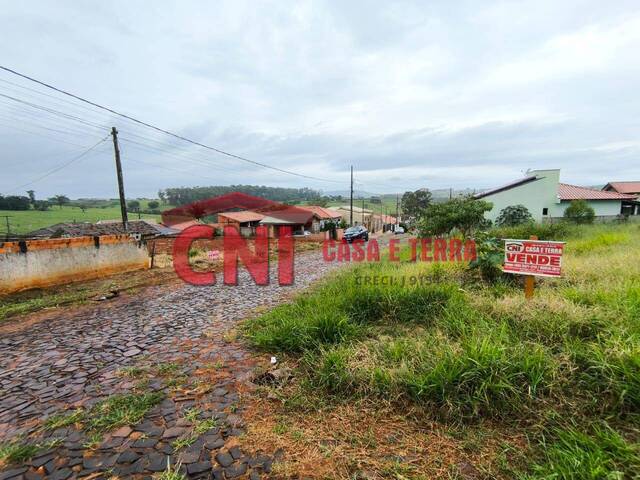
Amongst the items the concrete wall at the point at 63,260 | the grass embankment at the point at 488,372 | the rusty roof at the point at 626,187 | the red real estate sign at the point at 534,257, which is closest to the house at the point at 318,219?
the concrete wall at the point at 63,260

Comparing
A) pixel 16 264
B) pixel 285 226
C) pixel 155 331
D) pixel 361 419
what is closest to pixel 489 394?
pixel 361 419

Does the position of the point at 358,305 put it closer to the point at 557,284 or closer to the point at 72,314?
the point at 557,284

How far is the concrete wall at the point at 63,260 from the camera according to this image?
7.34 meters

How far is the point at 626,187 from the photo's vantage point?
31.5 m

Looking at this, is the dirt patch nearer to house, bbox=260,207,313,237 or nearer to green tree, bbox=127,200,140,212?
house, bbox=260,207,313,237

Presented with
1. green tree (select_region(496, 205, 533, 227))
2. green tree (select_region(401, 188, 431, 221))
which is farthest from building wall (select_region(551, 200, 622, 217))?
green tree (select_region(401, 188, 431, 221))

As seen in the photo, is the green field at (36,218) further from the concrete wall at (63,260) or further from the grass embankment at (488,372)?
the grass embankment at (488,372)

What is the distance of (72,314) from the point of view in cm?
573

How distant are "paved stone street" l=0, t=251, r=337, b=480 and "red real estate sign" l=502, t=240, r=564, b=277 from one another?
4005 millimetres

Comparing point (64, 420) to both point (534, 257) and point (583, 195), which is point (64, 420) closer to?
point (534, 257)

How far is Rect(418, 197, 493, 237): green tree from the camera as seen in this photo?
14672 millimetres

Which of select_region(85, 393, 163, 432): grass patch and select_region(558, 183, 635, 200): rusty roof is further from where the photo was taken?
select_region(558, 183, 635, 200): rusty roof

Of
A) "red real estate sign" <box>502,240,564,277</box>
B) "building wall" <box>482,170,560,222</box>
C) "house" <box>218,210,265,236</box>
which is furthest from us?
"house" <box>218,210,265,236</box>

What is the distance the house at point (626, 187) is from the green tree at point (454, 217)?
88.9 ft
